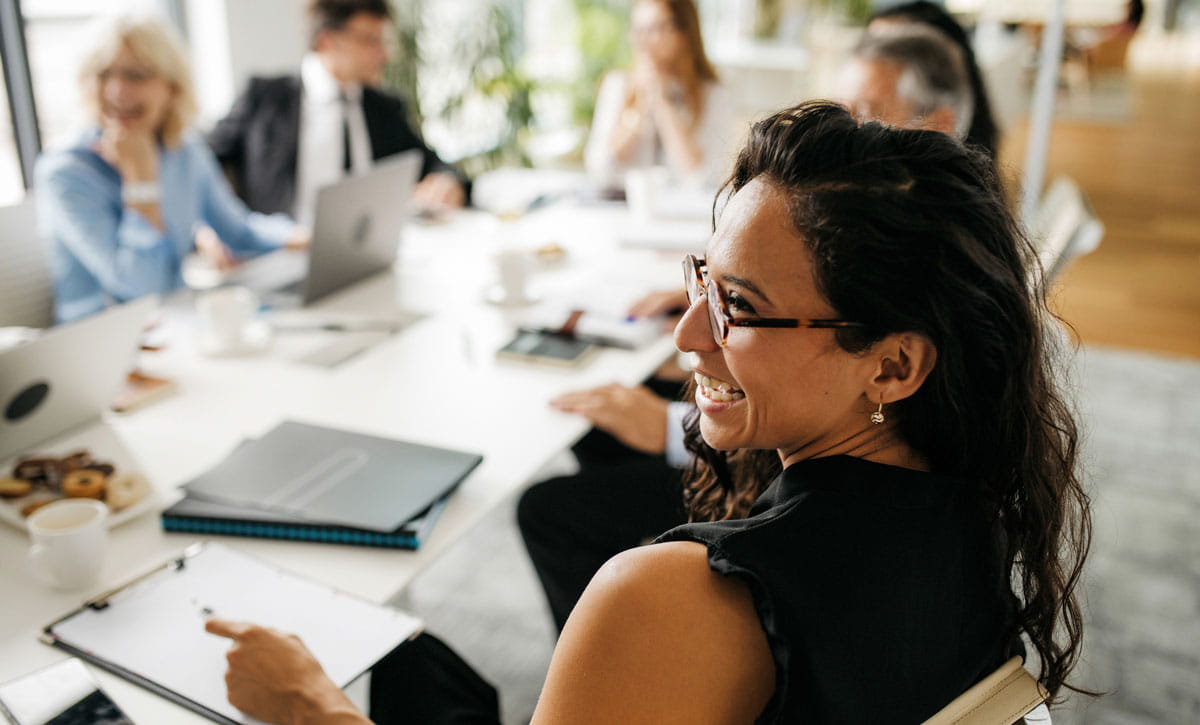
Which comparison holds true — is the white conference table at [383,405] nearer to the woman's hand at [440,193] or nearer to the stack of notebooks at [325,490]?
the stack of notebooks at [325,490]

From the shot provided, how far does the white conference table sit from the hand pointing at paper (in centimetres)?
6

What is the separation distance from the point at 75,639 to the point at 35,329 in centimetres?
151

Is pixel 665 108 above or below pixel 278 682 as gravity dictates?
above

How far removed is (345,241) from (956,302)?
5.33ft

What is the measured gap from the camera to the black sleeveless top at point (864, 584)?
81 centimetres

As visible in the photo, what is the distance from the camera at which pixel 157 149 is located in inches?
103

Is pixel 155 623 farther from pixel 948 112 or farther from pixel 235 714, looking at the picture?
pixel 948 112

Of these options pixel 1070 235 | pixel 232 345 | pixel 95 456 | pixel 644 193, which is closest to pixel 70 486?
pixel 95 456

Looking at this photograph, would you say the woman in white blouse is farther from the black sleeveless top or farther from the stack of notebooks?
the black sleeveless top

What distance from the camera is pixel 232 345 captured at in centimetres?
192

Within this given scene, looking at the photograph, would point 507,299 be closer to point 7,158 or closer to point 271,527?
point 271,527

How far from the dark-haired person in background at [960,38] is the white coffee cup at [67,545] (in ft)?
7.13

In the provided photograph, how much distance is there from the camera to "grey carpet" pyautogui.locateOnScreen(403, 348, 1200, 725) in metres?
2.13

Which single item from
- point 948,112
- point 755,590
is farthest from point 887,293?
point 948,112
